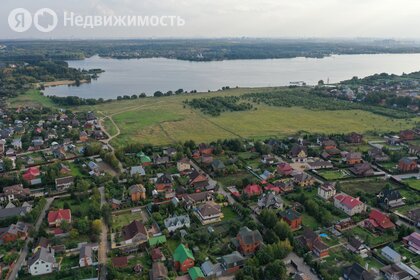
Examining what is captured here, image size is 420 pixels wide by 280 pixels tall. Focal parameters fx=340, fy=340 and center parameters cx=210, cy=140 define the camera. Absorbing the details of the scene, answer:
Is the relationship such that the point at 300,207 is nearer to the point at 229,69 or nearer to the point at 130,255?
the point at 130,255

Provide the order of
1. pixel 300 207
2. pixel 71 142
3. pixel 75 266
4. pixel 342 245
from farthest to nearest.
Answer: pixel 71 142
pixel 300 207
pixel 342 245
pixel 75 266

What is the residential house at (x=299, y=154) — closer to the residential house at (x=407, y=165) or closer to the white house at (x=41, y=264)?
the residential house at (x=407, y=165)

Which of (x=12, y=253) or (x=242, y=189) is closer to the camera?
(x=12, y=253)

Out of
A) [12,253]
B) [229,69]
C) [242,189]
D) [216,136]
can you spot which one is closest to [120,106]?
[216,136]

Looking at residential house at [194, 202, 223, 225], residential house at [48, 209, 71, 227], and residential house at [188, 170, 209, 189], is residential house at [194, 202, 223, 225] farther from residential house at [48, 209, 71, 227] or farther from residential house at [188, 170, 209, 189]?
residential house at [48, 209, 71, 227]

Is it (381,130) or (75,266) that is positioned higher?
(381,130)
